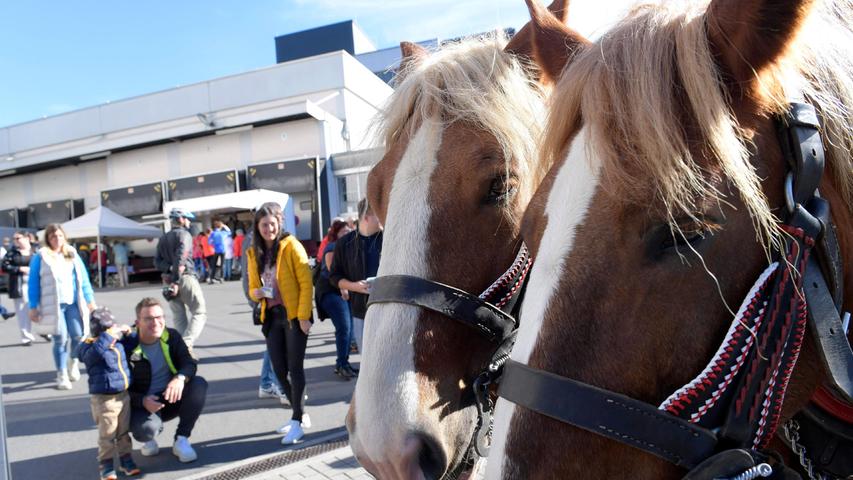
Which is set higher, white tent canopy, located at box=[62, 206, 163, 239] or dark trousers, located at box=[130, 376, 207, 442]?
white tent canopy, located at box=[62, 206, 163, 239]

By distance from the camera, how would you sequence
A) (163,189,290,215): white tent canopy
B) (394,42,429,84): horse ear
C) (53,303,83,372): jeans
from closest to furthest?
1. (394,42,429,84): horse ear
2. (53,303,83,372): jeans
3. (163,189,290,215): white tent canopy

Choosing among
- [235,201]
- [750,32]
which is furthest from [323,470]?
[235,201]

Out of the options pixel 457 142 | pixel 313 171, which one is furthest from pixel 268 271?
pixel 313 171

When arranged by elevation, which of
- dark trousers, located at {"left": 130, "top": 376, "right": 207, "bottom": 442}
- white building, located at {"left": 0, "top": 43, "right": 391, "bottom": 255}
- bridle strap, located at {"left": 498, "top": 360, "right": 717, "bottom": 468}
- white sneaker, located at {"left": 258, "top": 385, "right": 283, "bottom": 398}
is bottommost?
white sneaker, located at {"left": 258, "top": 385, "right": 283, "bottom": 398}

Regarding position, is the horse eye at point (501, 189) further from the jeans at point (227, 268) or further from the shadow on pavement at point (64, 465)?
the jeans at point (227, 268)

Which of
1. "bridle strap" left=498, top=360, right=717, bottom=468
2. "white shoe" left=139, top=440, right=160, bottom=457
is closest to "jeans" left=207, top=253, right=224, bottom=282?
"white shoe" left=139, top=440, right=160, bottom=457

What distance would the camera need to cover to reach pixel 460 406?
1725 millimetres

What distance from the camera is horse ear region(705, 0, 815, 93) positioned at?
1.04m

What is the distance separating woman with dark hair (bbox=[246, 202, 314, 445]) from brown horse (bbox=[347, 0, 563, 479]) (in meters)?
2.74

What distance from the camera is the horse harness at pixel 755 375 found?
0.94 meters

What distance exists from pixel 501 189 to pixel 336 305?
4.66 m

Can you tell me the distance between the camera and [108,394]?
4.14 meters

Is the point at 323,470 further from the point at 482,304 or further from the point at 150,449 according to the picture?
Answer: the point at 482,304

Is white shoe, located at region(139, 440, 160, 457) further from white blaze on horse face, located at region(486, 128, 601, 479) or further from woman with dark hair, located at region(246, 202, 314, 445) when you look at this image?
white blaze on horse face, located at region(486, 128, 601, 479)
